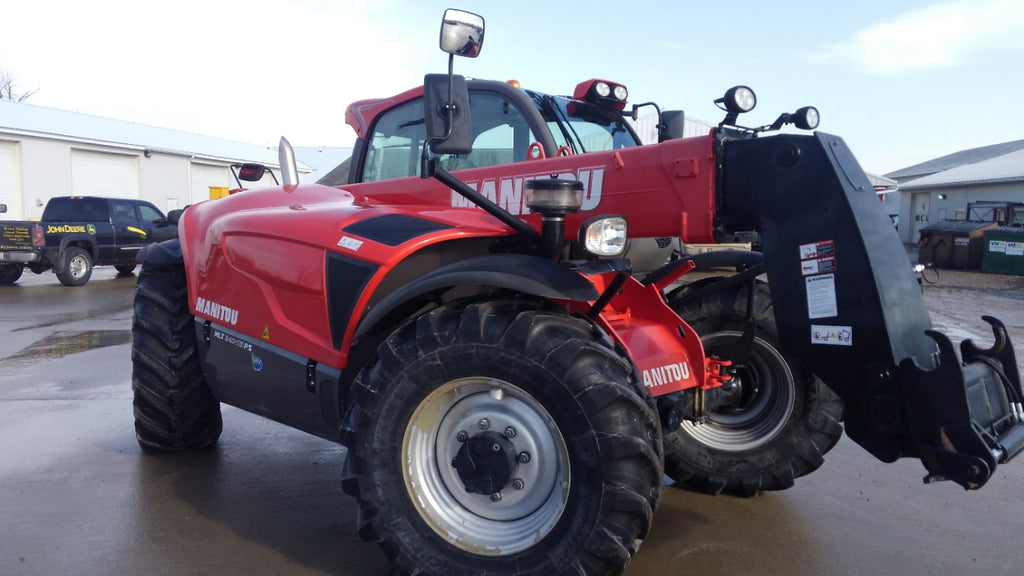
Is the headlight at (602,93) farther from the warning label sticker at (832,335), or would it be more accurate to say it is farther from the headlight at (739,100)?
the warning label sticker at (832,335)

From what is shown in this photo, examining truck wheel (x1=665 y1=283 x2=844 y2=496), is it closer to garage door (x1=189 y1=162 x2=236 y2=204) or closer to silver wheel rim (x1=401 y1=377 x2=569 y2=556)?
silver wheel rim (x1=401 y1=377 x2=569 y2=556)

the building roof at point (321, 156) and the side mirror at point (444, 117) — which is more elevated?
the building roof at point (321, 156)

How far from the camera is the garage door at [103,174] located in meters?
27.9

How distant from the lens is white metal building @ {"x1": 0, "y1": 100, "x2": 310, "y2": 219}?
25.7 m

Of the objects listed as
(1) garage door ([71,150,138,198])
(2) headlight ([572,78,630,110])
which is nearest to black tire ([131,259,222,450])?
(2) headlight ([572,78,630,110])

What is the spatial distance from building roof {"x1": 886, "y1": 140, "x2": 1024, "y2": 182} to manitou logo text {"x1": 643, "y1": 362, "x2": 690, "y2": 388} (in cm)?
4530

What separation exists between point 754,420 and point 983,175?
3207cm

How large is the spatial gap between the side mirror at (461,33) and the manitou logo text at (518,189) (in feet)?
2.52

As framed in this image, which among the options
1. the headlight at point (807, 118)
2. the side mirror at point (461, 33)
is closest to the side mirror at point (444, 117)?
the side mirror at point (461, 33)

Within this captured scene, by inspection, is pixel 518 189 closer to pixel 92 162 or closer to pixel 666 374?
pixel 666 374

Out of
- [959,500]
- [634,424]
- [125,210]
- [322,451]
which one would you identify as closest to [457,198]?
[634,424]

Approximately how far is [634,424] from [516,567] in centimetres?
66

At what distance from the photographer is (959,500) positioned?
3.95m

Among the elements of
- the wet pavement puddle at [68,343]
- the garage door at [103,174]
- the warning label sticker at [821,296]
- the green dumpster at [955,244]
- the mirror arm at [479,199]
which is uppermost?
the garage door at [103,174]
